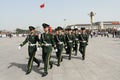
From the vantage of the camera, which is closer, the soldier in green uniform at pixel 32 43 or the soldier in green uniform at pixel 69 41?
the soldier in green uniform at pixel 32 43

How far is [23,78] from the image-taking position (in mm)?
7102

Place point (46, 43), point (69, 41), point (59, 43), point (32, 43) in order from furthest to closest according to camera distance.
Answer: point (69, 41), point (59, 43), point (32, 43), point (46, 43)

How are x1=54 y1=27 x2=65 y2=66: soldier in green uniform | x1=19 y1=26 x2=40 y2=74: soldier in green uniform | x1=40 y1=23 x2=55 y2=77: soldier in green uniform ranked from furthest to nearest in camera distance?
x1=54 y1=27 x2=65 y2=66: soldier in green uniform < x1=19 y1=26 x2=40 y2=74: soldier in green uniform < x1=40 y1=23 x2=55 y2=77: soldier in green uniform

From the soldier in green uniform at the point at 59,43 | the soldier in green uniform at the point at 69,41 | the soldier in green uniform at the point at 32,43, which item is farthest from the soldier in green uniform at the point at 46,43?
the soldier in green uniform at the point at 69,41

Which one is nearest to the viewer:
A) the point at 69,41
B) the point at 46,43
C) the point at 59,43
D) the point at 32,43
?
the point at 46,43

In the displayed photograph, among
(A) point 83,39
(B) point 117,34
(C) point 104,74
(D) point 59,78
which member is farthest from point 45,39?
(B) point 117,34

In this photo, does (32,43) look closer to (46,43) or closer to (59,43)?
(46,43)

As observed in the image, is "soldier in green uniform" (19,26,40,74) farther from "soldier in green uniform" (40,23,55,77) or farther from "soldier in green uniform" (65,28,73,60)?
"soldier in green uniform" (65,28,73,60)

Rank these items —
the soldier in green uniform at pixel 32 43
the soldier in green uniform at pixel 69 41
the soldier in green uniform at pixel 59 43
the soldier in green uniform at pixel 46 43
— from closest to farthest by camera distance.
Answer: the soldier in green uniform at pixel 46 43, the soldier in green uniform at pixel 32 43, the soldier in green uniform at pixel 59 43, the soldier in green uniform at pixel 69 41

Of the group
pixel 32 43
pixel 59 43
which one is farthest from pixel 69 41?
pixel 32 43

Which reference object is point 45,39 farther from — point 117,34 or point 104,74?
point 117,34

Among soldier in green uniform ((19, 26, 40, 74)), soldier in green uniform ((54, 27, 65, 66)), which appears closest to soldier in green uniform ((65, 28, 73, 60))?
soldier in green uniform ((54, 27, 65, 66))

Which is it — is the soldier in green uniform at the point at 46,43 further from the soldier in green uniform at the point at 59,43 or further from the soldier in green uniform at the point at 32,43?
the soldier in green uniform at the point at 59,43

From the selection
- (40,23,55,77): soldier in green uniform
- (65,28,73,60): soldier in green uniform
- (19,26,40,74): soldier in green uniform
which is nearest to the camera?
(40,23,55,77): soldier in green uniform
